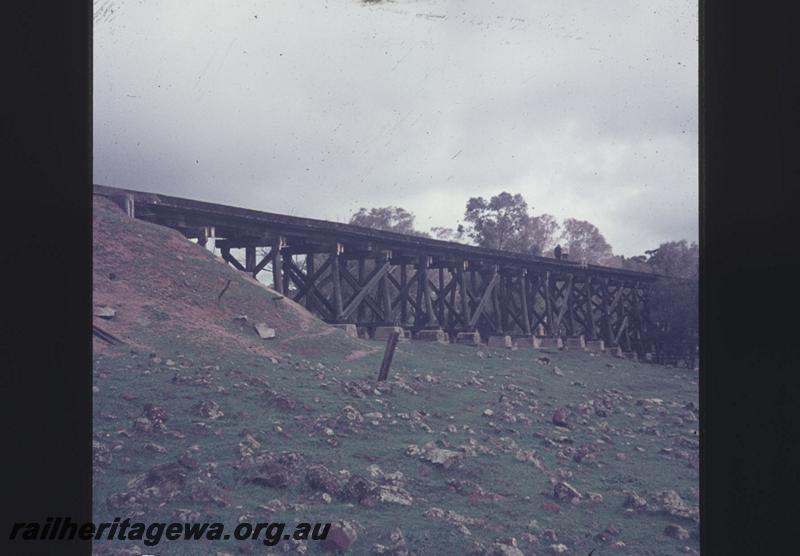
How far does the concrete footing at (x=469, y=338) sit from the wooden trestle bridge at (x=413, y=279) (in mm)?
162

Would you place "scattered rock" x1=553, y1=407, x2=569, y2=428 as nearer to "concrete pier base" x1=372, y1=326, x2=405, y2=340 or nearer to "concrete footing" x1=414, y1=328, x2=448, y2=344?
"concrete pier base" x1=372, y1=326, x2=405, y2=340

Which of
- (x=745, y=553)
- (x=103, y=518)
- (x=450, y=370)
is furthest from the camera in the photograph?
(x=450, y=370)

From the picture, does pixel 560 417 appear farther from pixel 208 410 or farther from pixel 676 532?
pixel 208 410

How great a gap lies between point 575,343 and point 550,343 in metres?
0.78

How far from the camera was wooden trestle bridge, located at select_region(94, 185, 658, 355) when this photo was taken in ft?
28.1

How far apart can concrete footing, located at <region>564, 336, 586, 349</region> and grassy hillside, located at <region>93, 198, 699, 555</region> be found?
2887mm

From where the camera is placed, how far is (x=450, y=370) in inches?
311

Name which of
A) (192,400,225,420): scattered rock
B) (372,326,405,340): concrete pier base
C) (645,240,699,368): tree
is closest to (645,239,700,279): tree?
(645,240,699,368): tree

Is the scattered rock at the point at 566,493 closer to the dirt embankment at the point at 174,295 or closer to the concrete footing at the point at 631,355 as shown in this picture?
the dirt embankment at the point at 174,295

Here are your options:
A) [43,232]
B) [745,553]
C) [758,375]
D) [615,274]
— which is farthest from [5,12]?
[615,274]

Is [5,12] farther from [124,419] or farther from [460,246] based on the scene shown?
[460,246]

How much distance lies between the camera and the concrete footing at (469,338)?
11172mm

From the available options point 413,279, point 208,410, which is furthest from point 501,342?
point 208,410

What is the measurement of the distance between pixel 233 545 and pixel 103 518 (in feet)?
3.22
